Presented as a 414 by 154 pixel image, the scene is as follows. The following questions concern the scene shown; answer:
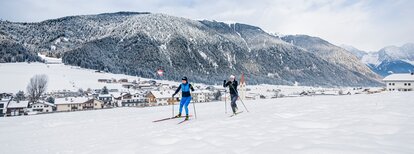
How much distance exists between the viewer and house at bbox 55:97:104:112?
75.9m

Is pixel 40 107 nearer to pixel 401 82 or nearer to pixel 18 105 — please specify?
pixel 18 105

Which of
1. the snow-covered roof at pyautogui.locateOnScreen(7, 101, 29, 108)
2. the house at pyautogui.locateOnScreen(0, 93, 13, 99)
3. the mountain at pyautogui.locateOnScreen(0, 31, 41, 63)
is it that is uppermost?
the mountain at pyautogui.locateOnScreen(0, 31, 41, 63)

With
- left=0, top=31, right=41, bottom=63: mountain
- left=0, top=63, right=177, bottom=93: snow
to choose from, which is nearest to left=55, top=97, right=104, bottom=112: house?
left=0, top=63, right=177, bottom=93: snow

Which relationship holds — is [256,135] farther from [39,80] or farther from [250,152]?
[39,80]

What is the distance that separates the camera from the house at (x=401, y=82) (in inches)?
2130

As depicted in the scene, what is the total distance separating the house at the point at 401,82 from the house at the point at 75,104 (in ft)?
247

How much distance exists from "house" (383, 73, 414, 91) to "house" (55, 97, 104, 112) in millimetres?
75133

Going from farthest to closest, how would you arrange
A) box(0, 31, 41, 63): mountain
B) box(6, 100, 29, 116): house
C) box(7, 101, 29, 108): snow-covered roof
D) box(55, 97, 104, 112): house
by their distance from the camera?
1. box(0, 31, 41, 63): mountain
2. box(55, 97, 104, 112): house
3. box(7, 101, 29, 108): snow-covered roof
4. box(6, 100, 29, 116): house

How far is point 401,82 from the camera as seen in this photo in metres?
55.1

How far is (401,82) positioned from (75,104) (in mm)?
81570

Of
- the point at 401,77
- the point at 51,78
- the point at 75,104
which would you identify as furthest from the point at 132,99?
the point at 401,77

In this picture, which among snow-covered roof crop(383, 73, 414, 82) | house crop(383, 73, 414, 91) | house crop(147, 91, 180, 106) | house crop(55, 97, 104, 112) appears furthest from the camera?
house crop(147, 91, 180, 106)

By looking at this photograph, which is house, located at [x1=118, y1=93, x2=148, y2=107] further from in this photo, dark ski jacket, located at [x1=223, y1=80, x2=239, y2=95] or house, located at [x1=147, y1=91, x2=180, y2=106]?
dark ski jacket, located at [x1=223, y1=80, x2=239, y2=95]

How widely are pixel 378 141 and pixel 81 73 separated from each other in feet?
558
